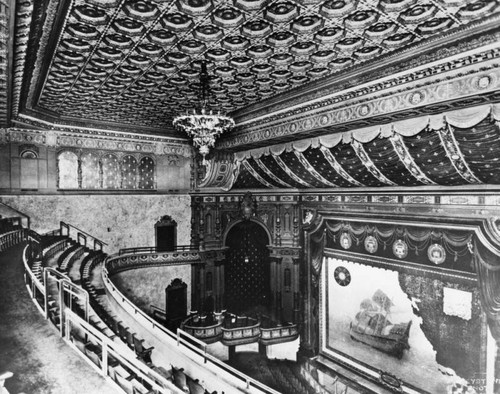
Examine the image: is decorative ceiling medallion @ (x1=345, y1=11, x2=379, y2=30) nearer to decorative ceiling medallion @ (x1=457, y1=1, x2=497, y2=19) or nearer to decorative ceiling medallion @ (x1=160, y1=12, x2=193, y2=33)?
decorative ceiling medallion @ (x1=457, y1=1, x2=497, y2=19)

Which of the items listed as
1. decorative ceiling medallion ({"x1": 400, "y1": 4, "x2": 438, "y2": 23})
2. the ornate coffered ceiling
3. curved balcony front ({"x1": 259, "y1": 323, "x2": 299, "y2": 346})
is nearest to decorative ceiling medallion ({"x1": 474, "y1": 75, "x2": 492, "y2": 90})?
the ornate coffered ceiling

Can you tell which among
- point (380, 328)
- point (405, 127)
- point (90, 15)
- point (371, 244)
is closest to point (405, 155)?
point (405, 127)

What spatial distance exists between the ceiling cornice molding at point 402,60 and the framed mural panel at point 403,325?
603 cm

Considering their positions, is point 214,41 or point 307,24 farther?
point 214,41

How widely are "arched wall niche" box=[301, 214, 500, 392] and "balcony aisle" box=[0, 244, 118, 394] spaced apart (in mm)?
8976

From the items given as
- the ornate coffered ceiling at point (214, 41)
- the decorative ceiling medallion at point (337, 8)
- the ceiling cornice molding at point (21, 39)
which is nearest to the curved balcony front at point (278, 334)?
the ornate coffered ceiling at point (214, 41)

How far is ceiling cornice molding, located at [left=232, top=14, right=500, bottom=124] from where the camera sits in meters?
4.93

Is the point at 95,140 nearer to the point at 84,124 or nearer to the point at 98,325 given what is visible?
the point at 84,124

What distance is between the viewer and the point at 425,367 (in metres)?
9.88

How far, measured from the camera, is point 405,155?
804cm

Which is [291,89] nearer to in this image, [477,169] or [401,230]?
[477,169]

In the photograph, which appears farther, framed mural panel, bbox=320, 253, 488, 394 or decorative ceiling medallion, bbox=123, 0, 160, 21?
framed mural panel, bbox=320, 253, 488, 394

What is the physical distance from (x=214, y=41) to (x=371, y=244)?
8323 mm

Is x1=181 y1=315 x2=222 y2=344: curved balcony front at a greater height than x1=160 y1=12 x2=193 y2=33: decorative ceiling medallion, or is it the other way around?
x1=160 y1=12 x2=193 y2=33: decorative ceiling medallion
